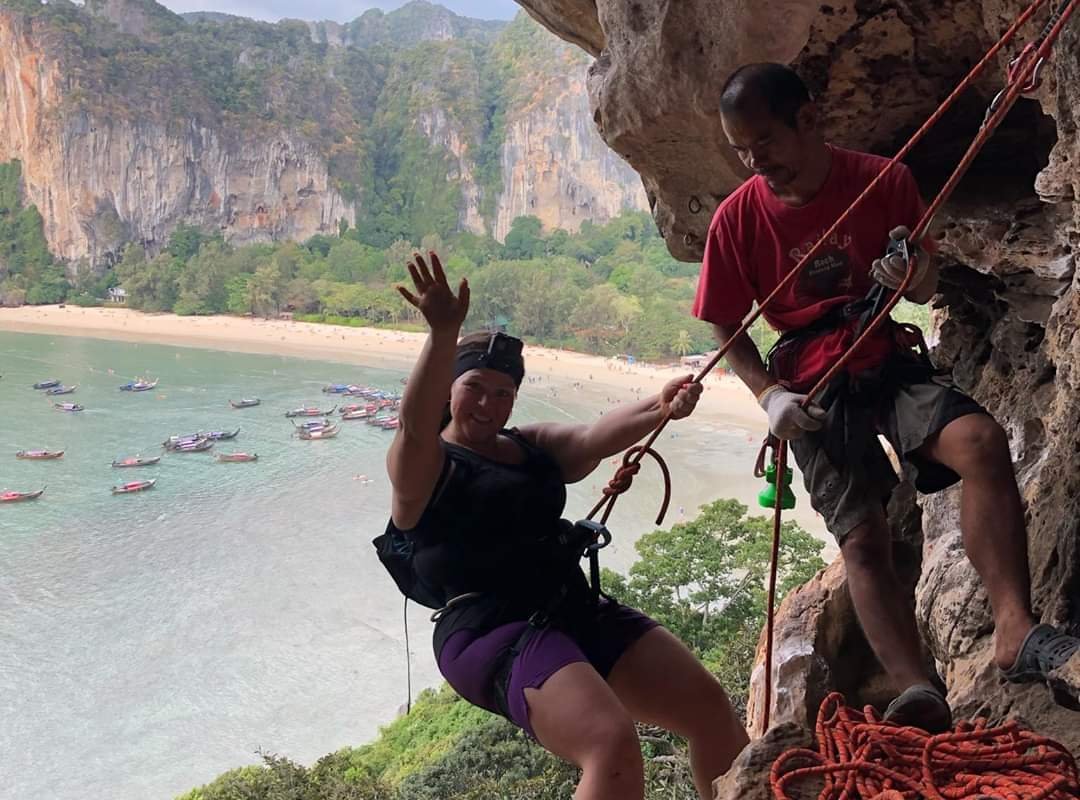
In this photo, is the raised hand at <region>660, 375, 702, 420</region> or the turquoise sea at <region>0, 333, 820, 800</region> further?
the turquoise sea at <region>0, 333, 820, 800</region>

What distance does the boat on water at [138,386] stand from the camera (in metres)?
31.1

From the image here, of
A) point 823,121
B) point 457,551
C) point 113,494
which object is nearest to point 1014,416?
point 823,121

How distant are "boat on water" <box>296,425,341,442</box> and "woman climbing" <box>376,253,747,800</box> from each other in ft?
83.7

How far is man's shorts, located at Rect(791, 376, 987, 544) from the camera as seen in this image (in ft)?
5.54

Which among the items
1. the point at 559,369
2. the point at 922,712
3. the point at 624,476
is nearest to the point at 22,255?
the point at 559,369

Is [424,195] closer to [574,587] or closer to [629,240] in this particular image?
[629,240]

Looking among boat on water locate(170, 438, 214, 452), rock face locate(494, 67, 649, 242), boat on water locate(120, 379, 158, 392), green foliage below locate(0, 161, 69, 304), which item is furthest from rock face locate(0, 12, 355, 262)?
boat on water locate(170, 438, 214, 452)

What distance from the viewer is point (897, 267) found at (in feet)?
5.50

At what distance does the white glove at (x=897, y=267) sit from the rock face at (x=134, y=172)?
4838cm

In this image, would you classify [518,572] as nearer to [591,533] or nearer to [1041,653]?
[591,533]

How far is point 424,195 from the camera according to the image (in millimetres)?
52125

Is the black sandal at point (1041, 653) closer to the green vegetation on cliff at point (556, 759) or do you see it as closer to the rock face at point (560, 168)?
the green vegetation on cliff at point (556, 759)

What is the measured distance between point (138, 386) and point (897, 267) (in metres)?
32.5

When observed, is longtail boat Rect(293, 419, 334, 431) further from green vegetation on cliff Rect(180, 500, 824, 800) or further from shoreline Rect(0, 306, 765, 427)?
green vegetation on cliff Rect(180, 500, 824, 800)
